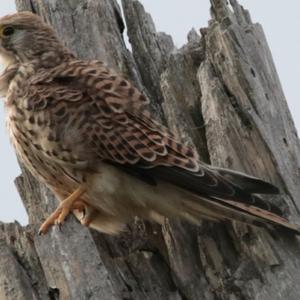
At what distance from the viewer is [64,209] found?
18.1ft

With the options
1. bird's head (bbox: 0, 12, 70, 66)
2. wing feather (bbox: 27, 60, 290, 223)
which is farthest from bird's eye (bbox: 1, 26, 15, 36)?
wing feather (bbox: 27, 60, 290, 223)

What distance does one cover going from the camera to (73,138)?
5.62 meters

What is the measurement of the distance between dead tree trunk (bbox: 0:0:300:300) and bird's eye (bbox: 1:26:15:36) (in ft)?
1.61

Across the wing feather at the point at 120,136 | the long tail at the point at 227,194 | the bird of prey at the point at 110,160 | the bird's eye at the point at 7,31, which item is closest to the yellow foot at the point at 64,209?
the bird of prey at the point at 110,160

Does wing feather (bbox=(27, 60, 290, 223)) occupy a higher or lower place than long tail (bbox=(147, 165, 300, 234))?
higher

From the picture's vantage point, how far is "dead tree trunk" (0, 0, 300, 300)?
4.98 metres

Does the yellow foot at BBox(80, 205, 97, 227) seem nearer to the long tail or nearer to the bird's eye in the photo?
the long tail

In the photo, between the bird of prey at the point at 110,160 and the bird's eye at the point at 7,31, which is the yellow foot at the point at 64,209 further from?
the bird's eye at the point at 7,31

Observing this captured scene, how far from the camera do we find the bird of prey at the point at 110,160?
540 cm

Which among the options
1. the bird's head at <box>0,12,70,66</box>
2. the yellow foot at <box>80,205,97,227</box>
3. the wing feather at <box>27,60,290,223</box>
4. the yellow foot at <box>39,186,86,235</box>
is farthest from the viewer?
the bird's head at <box>0,12,70,66</box>

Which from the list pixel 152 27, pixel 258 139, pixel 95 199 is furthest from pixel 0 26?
pixel 258 139

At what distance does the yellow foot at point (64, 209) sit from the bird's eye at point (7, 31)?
4.41 feet

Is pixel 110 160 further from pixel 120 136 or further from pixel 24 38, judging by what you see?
pixel 24 38

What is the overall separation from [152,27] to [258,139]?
1.44 metres
